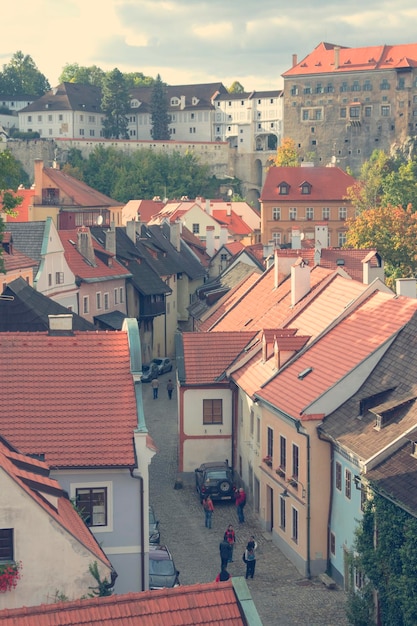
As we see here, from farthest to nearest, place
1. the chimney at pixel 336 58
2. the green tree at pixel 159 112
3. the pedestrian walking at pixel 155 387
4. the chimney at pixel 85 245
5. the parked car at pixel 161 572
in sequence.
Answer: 1. the green tree at pixel 159 112
2. the chimney at pixel 336 58
3. the chimney at pixel 85 245
4. the pedestrian walking at pixel 155 387
5. the parked car at pixel 161 572

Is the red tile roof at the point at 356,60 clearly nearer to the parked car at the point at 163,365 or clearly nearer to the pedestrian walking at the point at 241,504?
the parked car at the point at 163,365

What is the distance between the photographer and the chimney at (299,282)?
4209cm

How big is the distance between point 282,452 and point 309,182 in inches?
3013

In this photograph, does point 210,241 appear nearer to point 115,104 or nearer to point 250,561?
point 250,561

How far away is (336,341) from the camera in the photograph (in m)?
34.0

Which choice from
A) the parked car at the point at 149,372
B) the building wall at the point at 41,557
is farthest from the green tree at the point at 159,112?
the building wall at the point at 41,557

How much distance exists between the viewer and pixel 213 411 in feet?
134

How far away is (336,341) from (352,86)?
426ft

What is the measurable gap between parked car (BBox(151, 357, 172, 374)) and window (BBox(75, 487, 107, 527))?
38.8 meters

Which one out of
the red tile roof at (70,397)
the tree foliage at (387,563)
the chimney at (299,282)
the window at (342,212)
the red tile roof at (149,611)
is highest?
the window at (342,212)

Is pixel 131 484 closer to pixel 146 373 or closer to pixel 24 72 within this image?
pixel 146 373

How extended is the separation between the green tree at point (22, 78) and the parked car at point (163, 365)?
450 ft

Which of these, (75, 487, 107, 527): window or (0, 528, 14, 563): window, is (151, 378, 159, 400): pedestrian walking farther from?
(0, 528, 14, 563): window

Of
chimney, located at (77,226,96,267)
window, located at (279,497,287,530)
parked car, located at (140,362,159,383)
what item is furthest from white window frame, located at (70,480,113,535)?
chimney, located at (77,226,96,267)
